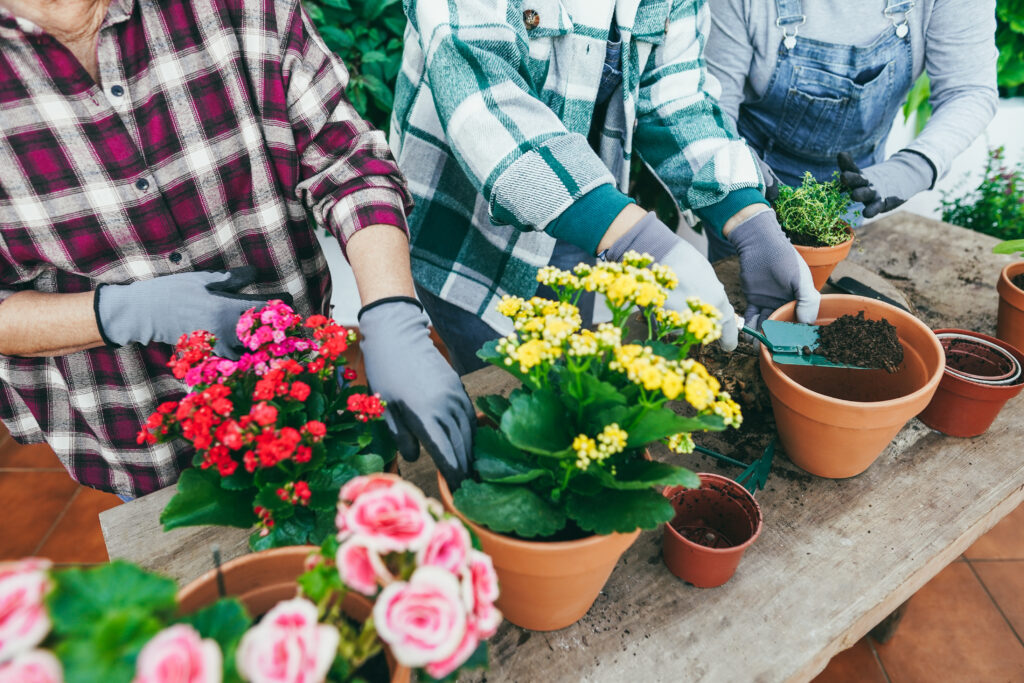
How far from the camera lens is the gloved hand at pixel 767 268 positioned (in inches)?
42.7

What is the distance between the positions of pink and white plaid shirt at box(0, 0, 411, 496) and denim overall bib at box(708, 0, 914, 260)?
1.03m

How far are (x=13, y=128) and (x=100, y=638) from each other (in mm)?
830

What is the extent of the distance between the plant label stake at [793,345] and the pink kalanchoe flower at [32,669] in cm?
85

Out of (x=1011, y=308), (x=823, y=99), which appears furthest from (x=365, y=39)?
(x=1011, y=308)

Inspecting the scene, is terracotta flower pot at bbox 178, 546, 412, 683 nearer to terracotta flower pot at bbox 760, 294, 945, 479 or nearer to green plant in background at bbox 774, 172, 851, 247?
terracotta flower pot at bbox 760, 294, 945, 479

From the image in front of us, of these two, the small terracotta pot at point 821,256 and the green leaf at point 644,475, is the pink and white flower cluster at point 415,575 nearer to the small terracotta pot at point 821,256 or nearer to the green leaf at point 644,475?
the green leaf at point 644,475

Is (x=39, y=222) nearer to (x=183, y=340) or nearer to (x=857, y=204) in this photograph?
(x=183, y=340)

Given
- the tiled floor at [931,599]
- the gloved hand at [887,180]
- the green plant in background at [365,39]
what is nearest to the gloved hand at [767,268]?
the gloved hand at [887,180]

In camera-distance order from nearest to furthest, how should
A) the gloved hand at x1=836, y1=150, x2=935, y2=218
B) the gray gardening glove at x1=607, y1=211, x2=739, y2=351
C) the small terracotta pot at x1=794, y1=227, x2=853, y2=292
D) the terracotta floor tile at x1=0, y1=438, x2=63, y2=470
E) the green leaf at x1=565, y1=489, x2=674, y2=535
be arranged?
the green leaf at x1=565, y1=489, x2=674, y2=535
the gray gardening glove at x1=607, y1=211, x2=739, y2=351
the small terracotta pot at x1=794, y1=227, x2=853, y2=292
the gloved hand at x1=836, y1=150, x2=935, y2=218
the terracotta floor tile at x1=0, y1=438, x2=63, y2=470

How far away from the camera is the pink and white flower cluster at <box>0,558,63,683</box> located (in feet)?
1.06

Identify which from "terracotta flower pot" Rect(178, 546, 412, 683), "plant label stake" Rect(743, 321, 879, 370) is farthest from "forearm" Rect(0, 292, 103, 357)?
"plant label stake" Rect(743, 321, 879, 370)

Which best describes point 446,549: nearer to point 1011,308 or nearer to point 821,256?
point 821,256

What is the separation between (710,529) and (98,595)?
712 millimetres

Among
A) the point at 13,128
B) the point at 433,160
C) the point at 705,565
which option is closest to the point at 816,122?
the point at 433,160
